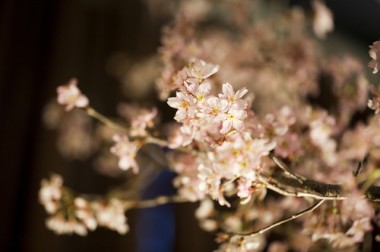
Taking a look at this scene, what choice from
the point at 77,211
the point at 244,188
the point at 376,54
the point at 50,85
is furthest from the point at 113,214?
the point at 50,85

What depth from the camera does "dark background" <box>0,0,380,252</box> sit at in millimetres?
1640

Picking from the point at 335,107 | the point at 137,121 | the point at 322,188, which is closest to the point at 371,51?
the point at 322,188

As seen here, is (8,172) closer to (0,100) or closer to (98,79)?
(0,100)

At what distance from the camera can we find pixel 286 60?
117 centimetres

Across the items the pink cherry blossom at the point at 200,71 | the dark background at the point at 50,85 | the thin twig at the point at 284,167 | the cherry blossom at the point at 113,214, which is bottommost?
the thin twig at the point at 284,167

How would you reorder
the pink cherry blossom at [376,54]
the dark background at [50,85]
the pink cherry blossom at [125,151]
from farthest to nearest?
1. the dark background at [50,85]
2. the pink cherry blossom at [125,151]
3. the pink cherry blossom at [376,54]

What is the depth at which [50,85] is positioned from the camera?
71.0 inches

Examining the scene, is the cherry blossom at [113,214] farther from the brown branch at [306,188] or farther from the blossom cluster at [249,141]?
the brown branch at [306,188]

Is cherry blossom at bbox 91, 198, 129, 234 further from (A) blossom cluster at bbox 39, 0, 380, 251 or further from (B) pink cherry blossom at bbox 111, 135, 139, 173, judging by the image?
(B) pink cherry blossom at bbox 111, 135, 139, 173

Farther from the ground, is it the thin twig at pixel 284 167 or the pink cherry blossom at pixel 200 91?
the pink cherry blossom at pixel 200 91

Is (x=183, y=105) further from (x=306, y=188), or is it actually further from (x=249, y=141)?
(x=306, y=188)

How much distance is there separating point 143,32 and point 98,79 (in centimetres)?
33

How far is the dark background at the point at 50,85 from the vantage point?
5.38 ft

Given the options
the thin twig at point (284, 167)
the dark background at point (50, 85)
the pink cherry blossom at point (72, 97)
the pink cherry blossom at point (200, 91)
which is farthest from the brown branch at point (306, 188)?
the dark background at point (50, 85)
